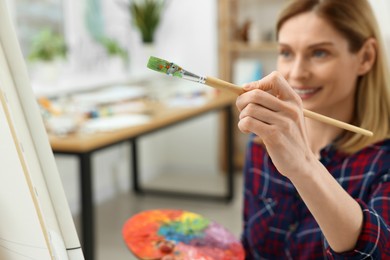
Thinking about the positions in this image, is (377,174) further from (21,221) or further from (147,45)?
(147,45)

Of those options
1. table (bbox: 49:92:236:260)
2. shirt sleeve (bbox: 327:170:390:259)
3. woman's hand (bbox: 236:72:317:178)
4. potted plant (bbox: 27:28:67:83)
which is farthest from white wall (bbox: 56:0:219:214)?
woman's hand (bbox: 236:72:317:178)

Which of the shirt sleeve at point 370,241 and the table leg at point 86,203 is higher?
the shirt sleeve at point 370,241

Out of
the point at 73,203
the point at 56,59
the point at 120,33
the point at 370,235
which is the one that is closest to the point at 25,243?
the point at 370,235

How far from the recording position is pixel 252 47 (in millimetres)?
4066

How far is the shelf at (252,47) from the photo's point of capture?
400 cm

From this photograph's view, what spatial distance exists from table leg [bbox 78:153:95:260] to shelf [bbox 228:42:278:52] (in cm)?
226

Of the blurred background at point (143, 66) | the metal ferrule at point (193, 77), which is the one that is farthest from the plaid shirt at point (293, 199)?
the blurred background at point (143, 66)

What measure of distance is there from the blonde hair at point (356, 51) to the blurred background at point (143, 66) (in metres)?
1.62

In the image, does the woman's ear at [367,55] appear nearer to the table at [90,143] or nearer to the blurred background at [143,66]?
the table at [90,143]

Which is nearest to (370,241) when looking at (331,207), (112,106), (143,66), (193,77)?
(331,207)

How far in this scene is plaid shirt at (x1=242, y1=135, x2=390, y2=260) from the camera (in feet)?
3.66

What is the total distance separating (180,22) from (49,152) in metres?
3.81

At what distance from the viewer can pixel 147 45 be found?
12.9 feet

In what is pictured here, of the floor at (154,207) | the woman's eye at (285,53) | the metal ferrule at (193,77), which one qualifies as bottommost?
the floor at (154,207)
